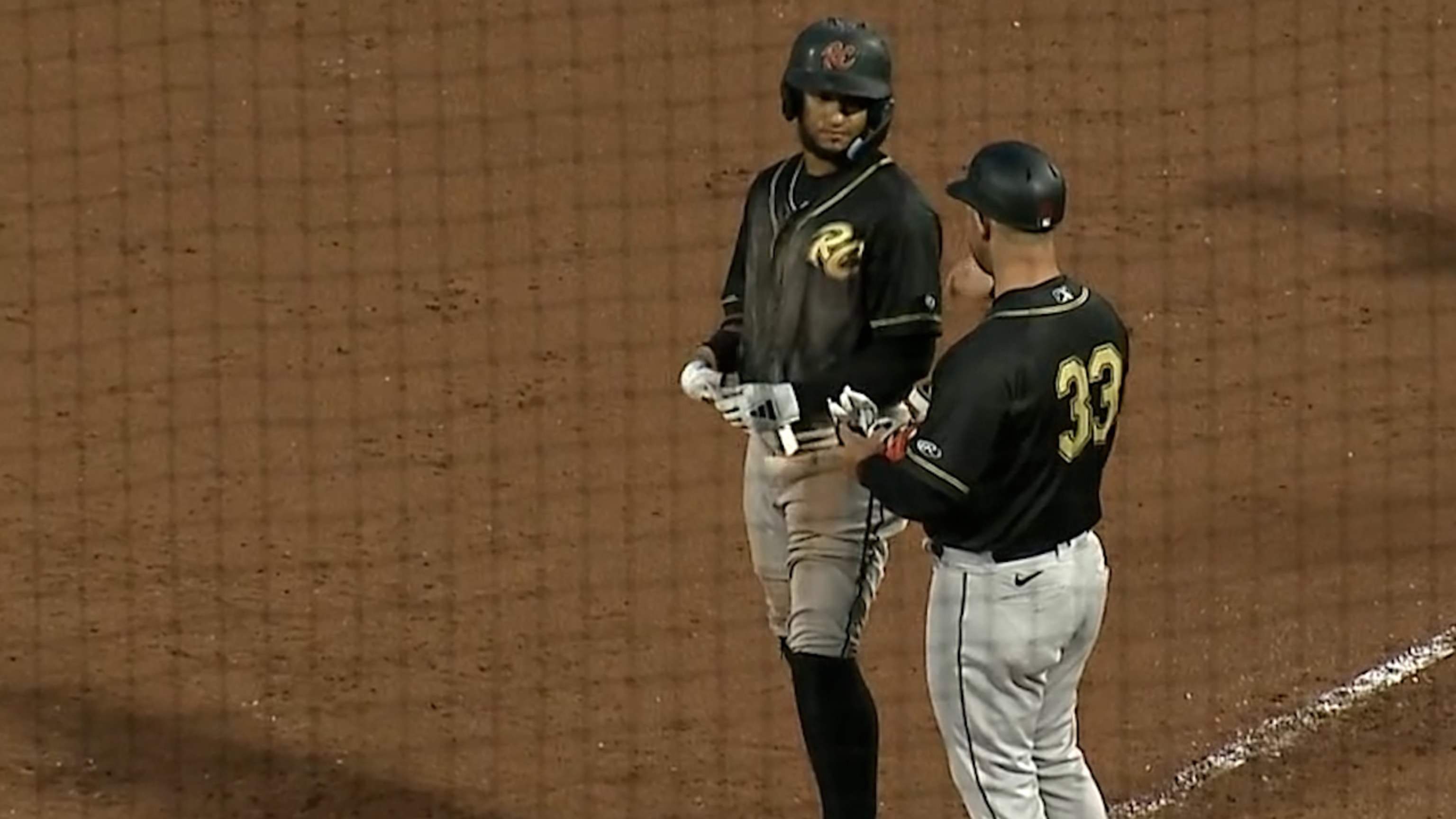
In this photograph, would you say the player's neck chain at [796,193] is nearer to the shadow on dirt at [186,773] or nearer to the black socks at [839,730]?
the black socks at [839,730]

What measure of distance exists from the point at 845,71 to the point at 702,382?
2.33 feet

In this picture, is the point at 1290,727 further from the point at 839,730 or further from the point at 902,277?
the point at 902,277

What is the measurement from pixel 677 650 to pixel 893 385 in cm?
188

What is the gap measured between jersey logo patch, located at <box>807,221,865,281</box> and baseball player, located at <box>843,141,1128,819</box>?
37 centimetres

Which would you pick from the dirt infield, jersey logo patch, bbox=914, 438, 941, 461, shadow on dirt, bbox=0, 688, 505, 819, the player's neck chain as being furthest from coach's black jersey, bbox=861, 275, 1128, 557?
shadow on dirt, bbox=0, 688, 505, 819

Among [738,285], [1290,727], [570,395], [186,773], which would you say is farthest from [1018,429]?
[570,395]

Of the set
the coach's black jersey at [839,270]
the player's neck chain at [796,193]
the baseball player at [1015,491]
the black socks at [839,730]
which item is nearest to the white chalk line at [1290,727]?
the black socks at [839,730]

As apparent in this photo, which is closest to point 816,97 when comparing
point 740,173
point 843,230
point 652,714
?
point 843,230

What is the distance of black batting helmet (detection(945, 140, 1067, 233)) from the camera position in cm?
502

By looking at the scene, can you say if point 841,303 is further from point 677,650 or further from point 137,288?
point 137,288

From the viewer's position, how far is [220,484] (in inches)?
328

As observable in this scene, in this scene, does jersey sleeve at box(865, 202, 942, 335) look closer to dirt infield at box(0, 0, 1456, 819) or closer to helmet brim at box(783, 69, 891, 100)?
helmet brim at box(783, 69, 891, 100)

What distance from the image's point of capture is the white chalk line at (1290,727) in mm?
6684

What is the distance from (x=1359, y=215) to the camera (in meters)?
10.7
